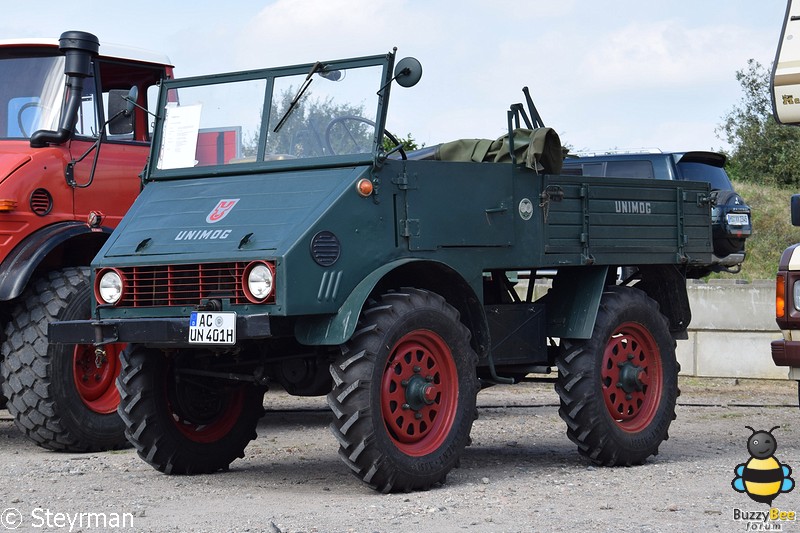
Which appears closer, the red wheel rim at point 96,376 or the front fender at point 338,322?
the front fender at point 338,322

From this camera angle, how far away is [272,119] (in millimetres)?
8797

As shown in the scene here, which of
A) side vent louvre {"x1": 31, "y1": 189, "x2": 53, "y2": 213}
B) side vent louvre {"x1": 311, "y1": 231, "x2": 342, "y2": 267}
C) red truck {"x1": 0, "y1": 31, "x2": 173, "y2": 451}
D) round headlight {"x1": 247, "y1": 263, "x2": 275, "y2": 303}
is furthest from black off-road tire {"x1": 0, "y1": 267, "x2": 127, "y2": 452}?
side vent louvre {"x1": 311, "y1": 231, "x2": 342, "y2": 267}

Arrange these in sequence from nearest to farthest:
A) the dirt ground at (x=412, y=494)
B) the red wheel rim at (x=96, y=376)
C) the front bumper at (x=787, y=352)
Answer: the dirt ground at (x=412, y=494), the front bumper at (x=787, y=352), the red wheel rim at (x=96, y=376)

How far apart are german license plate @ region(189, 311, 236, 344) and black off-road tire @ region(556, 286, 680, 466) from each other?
8.66 feet

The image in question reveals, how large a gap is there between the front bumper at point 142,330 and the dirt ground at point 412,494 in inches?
35.3

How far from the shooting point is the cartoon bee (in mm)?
7141

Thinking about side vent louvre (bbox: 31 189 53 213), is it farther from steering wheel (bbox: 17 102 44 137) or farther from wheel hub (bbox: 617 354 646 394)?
wheel hub (bbox: 617 354 646 394)

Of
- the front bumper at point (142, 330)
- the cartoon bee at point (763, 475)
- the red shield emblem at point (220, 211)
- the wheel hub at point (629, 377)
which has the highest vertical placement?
the red shield emblem at point (220, 211)

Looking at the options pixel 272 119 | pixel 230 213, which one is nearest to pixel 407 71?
pixel 272 119

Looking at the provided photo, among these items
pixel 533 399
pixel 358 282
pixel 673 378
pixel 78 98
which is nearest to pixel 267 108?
pixel 358 282

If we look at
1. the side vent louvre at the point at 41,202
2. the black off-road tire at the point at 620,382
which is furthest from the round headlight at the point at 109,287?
the black off-road tire at the point at 620,382

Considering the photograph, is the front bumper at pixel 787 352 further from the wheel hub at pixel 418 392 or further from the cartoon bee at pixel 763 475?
the wheel hub at pixel 418 392

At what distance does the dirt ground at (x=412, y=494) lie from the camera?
669cm

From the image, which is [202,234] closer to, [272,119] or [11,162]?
[272,119]
